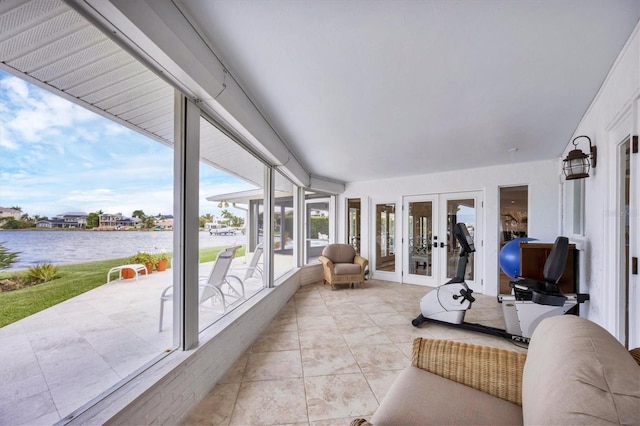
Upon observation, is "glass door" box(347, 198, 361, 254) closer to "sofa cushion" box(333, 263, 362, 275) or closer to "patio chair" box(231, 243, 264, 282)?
"sofa cushion" box(333, 263, 362, 275)

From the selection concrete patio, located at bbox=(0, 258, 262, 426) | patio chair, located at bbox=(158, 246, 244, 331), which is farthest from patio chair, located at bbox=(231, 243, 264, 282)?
concrete patio, located at bbox=(0, 258, 262, 426)

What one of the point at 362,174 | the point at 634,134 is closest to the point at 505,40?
the point at 634,134

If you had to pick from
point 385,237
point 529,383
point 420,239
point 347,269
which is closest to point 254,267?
point 347,269

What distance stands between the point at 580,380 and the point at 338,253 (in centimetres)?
475

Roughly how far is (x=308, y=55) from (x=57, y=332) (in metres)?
2.08

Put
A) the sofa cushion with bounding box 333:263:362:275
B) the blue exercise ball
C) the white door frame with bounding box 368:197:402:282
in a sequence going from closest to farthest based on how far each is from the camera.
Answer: the blue exercise ball → the sofa cushion with bounding box 333:263:362:275 → the white door frame with bounding box 368:197:402:282

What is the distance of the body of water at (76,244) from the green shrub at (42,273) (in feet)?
0.07

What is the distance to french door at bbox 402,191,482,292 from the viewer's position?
4.78m

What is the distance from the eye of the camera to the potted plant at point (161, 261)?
1790 millimetres

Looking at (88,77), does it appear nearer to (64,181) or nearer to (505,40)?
(64,181)

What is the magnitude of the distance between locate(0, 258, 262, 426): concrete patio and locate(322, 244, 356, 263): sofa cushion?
3.69 metres

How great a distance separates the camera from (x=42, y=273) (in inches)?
44.4

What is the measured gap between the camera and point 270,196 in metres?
3.70

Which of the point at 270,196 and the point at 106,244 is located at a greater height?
the point at 270,196
